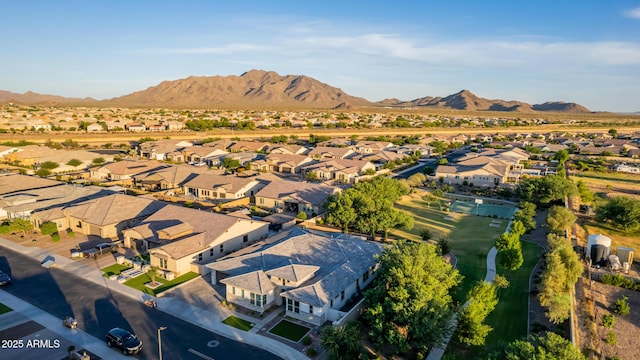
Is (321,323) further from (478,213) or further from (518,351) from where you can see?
(478,213)

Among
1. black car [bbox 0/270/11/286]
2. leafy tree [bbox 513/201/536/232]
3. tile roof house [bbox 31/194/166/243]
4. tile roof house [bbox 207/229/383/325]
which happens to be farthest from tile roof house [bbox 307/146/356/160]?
black car [bbox 0/270/11/286]

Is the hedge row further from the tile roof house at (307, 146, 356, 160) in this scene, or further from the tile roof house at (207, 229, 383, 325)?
the tile roof house at (307, 146, 356, 160)

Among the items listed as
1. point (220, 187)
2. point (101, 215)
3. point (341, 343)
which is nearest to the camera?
point (341, 343)

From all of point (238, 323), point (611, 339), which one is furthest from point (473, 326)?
point (238, 323)

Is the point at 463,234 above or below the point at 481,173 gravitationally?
below

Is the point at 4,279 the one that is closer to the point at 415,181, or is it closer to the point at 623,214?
the point at 415,181

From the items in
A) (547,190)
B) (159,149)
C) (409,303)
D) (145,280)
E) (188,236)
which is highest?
(547,190)

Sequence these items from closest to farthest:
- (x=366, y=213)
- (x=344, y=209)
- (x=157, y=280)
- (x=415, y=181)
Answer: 1. (x=157, y=280)
2. (x=366, y=213)
3. (x=344, y=209)
4. (x=415, y=181)
